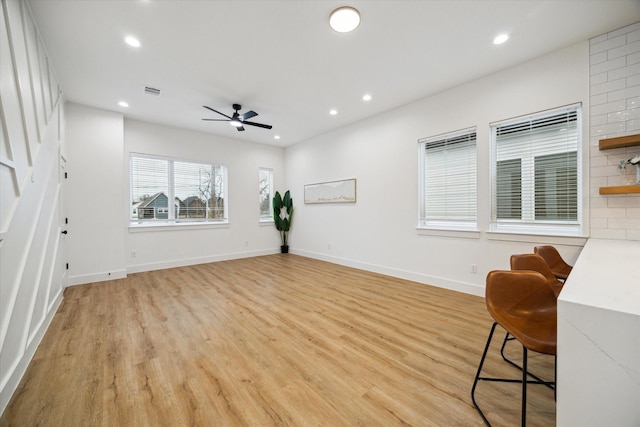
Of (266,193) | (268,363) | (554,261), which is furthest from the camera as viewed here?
(266,193)

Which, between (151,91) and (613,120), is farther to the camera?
(151,91)

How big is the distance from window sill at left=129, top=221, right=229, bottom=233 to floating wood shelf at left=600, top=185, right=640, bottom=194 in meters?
6.33

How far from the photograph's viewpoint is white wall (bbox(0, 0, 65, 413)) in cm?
170

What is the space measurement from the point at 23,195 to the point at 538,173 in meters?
5.30

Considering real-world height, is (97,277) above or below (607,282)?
below

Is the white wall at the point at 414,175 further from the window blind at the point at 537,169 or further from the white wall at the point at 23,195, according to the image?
the white wall at the point at 23,195

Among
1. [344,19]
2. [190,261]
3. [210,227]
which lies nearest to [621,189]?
[344,19]

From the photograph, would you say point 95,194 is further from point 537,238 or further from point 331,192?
point 537,238

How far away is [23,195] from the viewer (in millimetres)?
2072

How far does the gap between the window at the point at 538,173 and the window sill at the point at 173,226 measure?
5498 millimetres

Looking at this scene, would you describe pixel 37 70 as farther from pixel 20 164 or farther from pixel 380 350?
pixel 380 350

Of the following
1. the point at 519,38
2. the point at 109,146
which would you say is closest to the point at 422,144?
the point at 519,38

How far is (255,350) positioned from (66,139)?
182 inches

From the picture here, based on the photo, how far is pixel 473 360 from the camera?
201 cm
